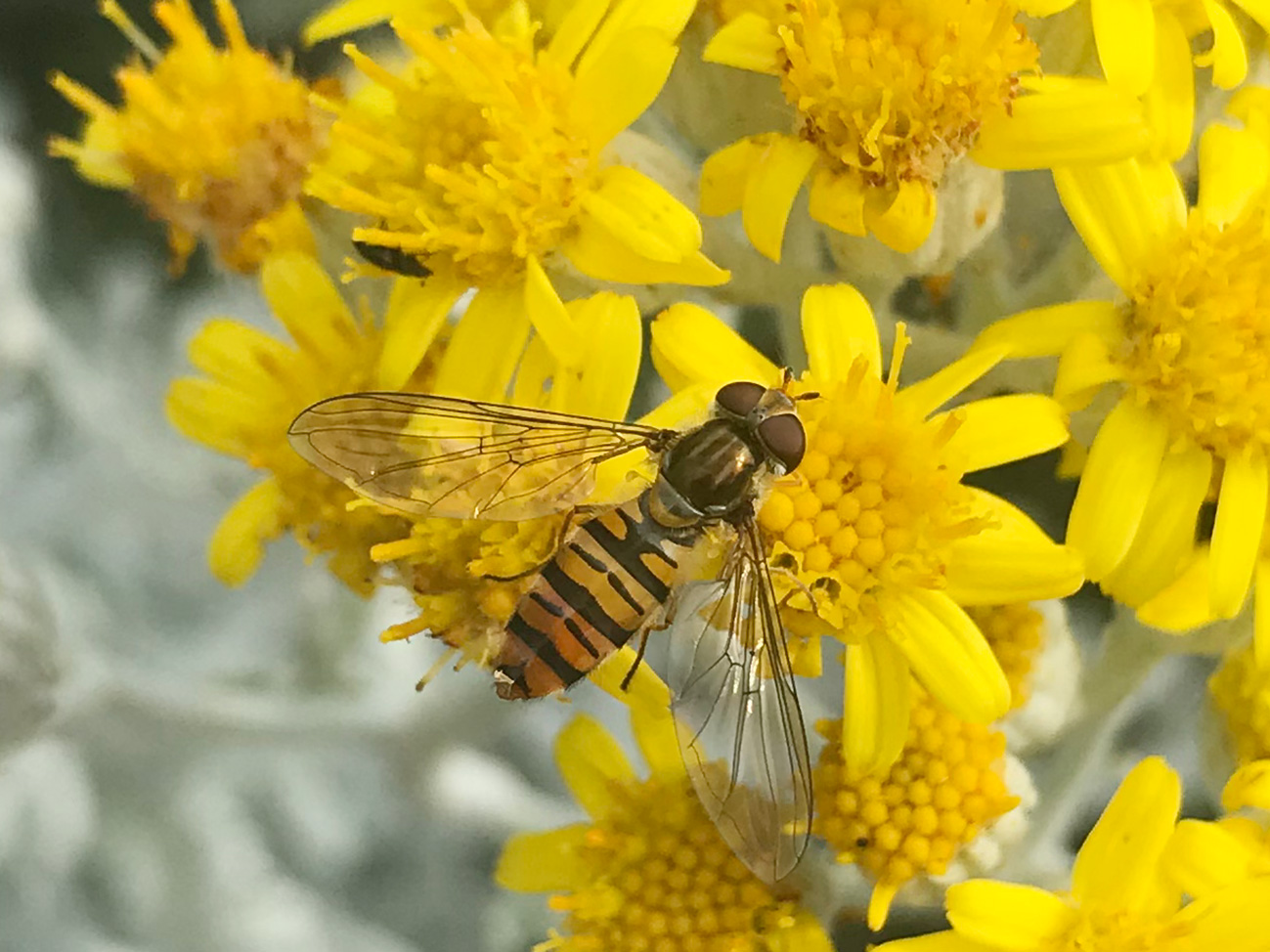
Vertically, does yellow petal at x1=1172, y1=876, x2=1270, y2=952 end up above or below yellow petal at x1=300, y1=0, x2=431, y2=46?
below

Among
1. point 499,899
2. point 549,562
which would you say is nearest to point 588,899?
point 549,562

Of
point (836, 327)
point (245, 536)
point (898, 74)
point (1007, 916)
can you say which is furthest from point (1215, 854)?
point (245, 536)

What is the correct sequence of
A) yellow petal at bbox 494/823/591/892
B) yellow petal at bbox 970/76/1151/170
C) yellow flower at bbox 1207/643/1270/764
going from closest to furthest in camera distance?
yellow petal at bbox 970/76/1151/170 → yellow flower at bbox 1207/643/1270/764 → yellow petal at bbox 494/823/591/892

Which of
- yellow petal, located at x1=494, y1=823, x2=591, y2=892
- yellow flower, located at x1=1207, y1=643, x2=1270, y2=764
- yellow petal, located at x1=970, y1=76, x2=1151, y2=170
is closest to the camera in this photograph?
yellow petal, located at x1=970, y1=76, x2=1151, y2=170

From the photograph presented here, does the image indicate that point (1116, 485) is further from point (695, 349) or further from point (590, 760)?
point (590, 760)

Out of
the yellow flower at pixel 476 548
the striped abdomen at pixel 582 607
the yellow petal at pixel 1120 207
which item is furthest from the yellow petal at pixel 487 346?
the yellow petal at pixel 1120 207

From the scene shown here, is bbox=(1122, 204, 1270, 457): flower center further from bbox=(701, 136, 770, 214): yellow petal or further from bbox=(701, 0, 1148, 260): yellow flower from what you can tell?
bbox=(701, 136, 770, 214): yellow petal

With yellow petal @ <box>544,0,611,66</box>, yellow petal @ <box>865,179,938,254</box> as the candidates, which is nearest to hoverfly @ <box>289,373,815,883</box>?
yellow petal @ <box>865,179,938,254</box>
